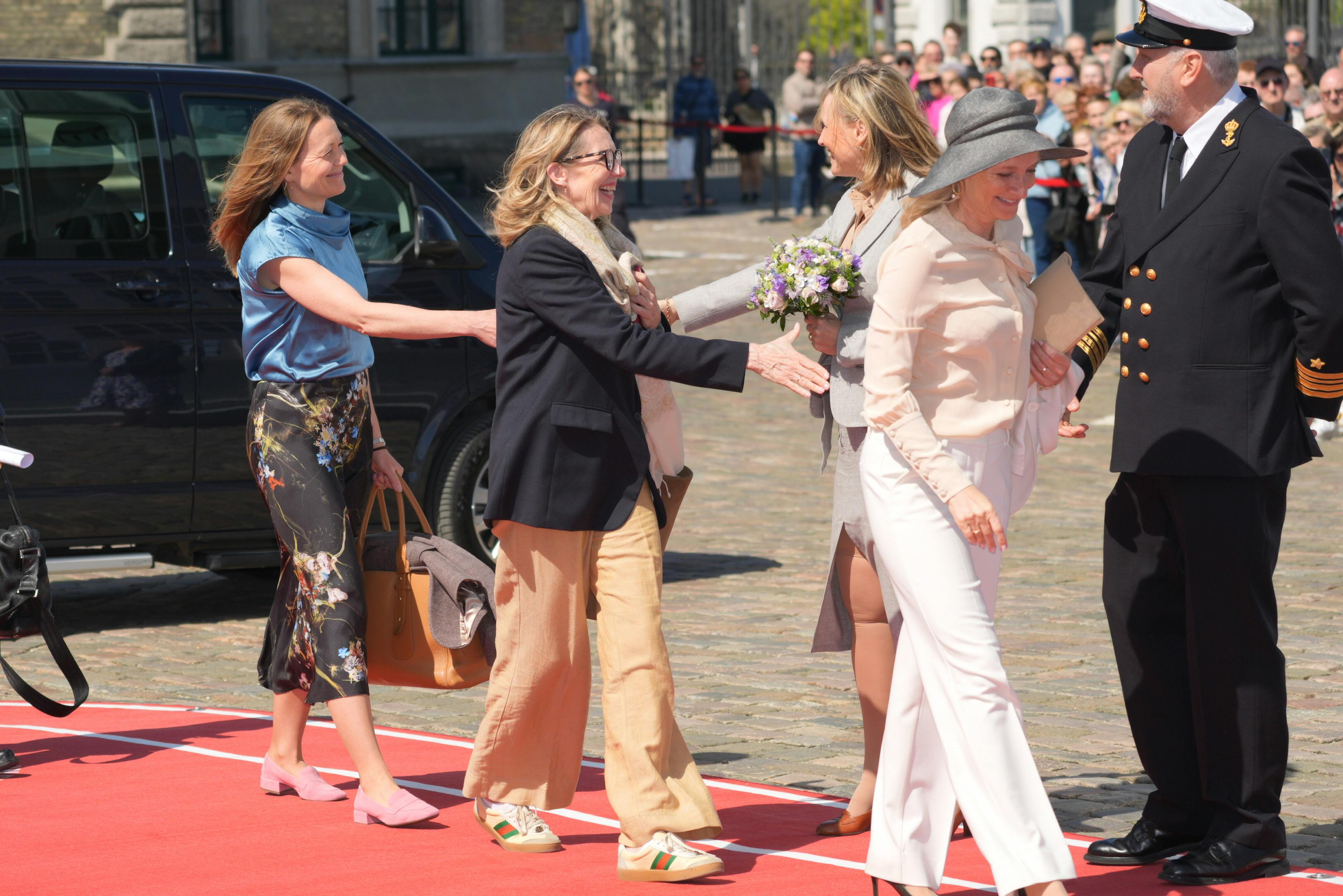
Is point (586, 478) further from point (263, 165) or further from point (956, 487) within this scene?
point (263, 165)

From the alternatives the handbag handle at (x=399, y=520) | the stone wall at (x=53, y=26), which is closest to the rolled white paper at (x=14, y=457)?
the handbag handle at (x=399, y=520)

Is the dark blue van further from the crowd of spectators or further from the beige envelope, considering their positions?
the beige envelope

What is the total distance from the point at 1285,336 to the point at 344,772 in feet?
9.97

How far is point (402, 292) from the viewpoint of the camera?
328 inches

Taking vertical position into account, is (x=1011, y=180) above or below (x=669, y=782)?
above

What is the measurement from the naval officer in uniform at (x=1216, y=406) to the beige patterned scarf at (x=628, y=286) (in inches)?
44.1

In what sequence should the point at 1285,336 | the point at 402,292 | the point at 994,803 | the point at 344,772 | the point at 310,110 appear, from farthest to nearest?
the point at 402,292
the point at 344,772
the point at 310,110
the point at 1285,336
the point at 994,803

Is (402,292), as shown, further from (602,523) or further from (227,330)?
(602,523)

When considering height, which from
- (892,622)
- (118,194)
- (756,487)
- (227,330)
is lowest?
(756,487)

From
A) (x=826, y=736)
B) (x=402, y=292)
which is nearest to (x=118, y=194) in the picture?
(x=402, y=292)

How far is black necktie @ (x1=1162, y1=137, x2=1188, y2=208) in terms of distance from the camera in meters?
4.98

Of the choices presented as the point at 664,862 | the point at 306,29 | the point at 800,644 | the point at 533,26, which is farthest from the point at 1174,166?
the point at 533,26

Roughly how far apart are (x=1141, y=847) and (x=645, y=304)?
6.02ft

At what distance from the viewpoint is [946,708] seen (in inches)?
176
